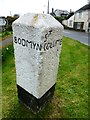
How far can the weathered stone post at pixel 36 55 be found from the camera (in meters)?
2.63

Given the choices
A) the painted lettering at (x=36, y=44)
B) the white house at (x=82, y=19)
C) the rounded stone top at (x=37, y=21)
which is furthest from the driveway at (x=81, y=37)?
the rounded stone top at (x=37, y=21)

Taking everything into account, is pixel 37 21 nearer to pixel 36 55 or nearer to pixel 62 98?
pixel 36 55

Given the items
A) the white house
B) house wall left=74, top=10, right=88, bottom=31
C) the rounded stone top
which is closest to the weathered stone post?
the rounded stone top

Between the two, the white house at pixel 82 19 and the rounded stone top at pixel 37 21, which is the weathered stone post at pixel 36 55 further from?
the white house at pixel 82 19

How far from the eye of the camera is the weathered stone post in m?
2.63

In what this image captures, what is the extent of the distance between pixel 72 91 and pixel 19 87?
167 cm

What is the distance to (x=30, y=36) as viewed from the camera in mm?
2676

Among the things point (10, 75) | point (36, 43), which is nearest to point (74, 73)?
point (10, 75)

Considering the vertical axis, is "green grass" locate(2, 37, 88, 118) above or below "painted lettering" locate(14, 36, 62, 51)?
below

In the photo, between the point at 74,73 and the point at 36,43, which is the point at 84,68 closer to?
the point at 74,73

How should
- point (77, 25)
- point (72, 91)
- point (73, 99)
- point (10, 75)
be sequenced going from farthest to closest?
point (77, 25), point (10, 75), point (72, 91), point (73, 99)

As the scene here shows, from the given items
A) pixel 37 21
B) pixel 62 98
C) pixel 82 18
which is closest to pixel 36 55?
pixel 37 21

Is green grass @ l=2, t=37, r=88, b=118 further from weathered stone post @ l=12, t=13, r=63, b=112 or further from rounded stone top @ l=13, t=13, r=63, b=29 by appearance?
rounded stone top @ l=13, t=13, r=63, b=29

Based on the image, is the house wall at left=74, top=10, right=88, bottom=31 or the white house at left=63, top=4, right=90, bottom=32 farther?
the house wall at left=74, top=10, right=88, bottom=31
